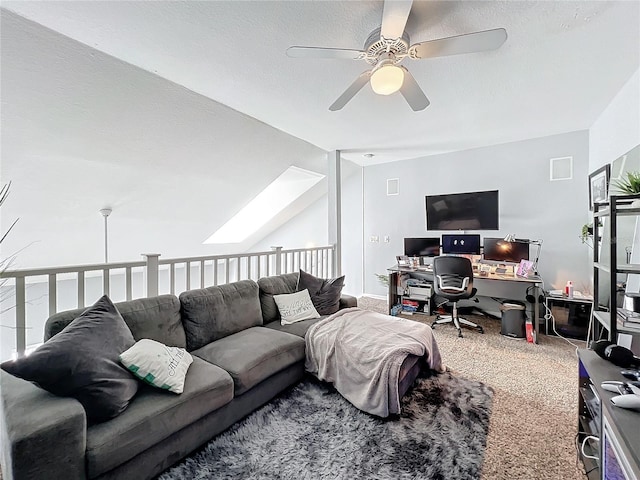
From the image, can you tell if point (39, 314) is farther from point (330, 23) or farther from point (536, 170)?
point (536, 170)

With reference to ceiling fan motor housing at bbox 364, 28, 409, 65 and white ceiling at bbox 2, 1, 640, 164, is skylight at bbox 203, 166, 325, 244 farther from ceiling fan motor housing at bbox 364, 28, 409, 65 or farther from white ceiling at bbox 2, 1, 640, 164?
ceiling fan motor housing at bbox 364, 28, 409, 65

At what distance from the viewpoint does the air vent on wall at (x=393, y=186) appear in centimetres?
506

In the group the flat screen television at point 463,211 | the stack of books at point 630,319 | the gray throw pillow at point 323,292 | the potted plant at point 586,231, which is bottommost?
the gray throw pillow at point 323,292

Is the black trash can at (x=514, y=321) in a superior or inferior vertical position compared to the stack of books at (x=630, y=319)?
inferior

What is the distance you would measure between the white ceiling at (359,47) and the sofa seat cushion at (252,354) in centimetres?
205

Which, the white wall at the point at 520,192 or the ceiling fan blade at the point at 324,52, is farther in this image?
the white wall at the point at 520,192

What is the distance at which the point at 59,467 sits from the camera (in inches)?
45.3

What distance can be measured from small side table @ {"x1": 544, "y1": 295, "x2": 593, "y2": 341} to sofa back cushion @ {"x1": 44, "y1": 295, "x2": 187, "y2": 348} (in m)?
3.88

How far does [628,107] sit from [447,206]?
2.12 m

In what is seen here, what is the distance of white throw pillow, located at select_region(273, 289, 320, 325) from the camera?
2.76m

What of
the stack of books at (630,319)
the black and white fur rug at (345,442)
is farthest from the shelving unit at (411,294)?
the stack of books at (630,319)

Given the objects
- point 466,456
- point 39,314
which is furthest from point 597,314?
point 39,314

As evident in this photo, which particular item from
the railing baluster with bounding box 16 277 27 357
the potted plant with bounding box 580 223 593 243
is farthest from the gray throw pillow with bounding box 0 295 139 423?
the potted plant with bounding box 580 223 593 243

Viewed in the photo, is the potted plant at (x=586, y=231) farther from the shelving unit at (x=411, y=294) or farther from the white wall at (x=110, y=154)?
the white wall at (x=110, y=154)
